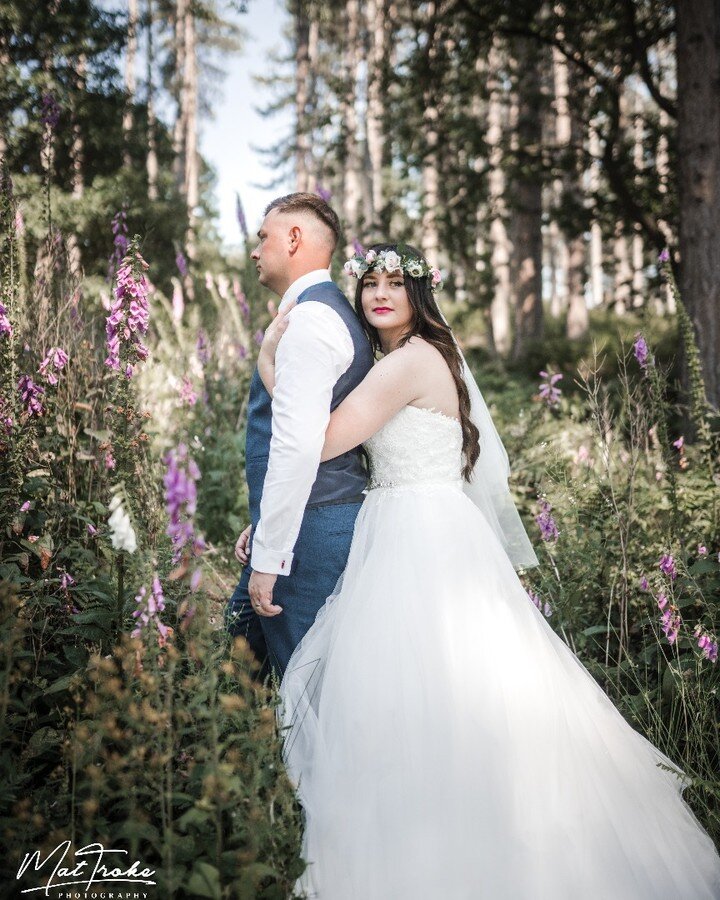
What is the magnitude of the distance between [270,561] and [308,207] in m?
1.44

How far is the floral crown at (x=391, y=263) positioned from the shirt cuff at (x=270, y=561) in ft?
3.96

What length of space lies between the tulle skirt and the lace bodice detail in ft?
0.34

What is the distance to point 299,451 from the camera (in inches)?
94.0

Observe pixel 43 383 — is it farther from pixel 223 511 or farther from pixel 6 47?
pixel 6 47

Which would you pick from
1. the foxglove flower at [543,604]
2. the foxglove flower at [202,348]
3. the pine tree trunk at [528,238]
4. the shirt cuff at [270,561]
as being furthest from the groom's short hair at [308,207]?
the pine tree trunk at [528,238]

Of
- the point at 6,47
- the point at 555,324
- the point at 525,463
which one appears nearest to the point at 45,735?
the point at 525,463

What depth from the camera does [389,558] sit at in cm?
258

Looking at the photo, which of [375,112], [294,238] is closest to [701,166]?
[294,238]

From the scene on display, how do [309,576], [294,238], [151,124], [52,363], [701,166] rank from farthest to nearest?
[151,124], [701,166], [52,363], [294,238], [309,576]

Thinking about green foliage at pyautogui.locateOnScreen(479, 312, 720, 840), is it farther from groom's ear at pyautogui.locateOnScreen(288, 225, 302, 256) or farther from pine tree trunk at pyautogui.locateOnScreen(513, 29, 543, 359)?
pine tree trunk at pyautogui.locateOnScreen(513, 29, 543, 359)

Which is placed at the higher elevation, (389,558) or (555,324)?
(555,324)

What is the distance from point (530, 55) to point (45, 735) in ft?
30.5

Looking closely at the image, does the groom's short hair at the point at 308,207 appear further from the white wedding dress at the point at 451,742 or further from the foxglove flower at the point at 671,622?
the foxglove flower at the point at 671,622

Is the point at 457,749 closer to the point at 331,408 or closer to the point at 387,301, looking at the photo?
the point at 331,408
